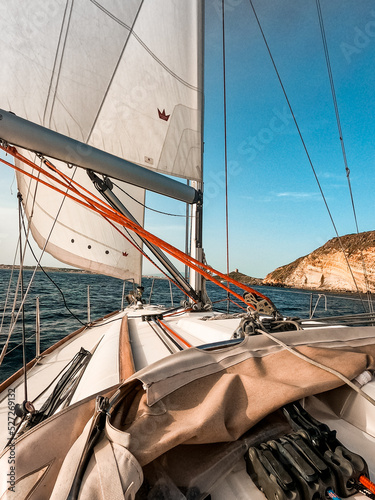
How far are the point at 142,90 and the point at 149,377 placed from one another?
410cm

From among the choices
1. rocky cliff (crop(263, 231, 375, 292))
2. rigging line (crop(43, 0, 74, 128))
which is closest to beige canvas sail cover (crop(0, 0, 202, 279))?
rigging line (crop(43, 0, 74, 128))

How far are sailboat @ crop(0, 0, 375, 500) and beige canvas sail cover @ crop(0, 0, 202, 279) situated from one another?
23 millimetres

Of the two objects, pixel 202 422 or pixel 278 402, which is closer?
pixel 202 422

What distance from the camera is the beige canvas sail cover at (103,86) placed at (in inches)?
112

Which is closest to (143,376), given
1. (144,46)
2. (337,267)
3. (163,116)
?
(163,116)

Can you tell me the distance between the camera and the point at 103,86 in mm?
3355

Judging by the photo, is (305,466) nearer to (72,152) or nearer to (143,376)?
(143,376)

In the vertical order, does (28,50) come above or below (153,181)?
above

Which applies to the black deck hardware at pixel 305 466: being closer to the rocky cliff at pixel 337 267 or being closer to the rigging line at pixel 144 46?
the rigging line at pixel 144 46

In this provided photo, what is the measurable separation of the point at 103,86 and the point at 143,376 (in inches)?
147

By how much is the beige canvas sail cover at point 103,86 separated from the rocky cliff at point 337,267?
37.4m

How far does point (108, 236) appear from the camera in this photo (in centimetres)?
485

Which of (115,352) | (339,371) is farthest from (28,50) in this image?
(339,371)

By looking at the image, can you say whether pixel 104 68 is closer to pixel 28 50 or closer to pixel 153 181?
pixel 28 50
